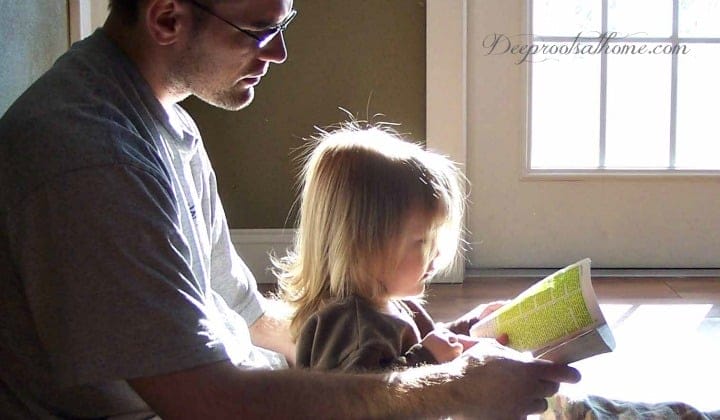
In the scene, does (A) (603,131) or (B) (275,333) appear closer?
(B) (275,333)

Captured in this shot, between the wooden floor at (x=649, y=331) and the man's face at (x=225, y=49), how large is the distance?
0.80 metres

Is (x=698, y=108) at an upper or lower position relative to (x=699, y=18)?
lower

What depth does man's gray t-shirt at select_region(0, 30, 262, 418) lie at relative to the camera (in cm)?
75

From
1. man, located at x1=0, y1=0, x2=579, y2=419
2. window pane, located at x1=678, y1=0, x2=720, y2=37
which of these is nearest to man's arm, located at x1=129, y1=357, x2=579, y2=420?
man, located at x1=0, y1=0, x2=579, y2=419

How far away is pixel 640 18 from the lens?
2.70 m

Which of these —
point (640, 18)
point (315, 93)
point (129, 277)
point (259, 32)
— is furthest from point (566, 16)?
point (129, 277)

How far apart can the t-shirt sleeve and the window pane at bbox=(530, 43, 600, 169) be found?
212 cm

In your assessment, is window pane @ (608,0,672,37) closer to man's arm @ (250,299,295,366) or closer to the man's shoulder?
man's arm @ (250,299,295,366)

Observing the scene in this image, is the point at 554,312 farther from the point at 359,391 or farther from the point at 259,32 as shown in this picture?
the point at 259,32

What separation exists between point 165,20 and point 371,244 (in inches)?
13.8

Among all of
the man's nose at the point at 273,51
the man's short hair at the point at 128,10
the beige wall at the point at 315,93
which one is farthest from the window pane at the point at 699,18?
the man's short hair at the point at 128,10

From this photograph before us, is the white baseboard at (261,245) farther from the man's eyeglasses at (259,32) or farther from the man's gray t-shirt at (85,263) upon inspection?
the man's gray t-shirt at (85,263)

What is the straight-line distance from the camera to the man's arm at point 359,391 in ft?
2.54

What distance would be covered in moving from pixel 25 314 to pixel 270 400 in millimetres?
244
